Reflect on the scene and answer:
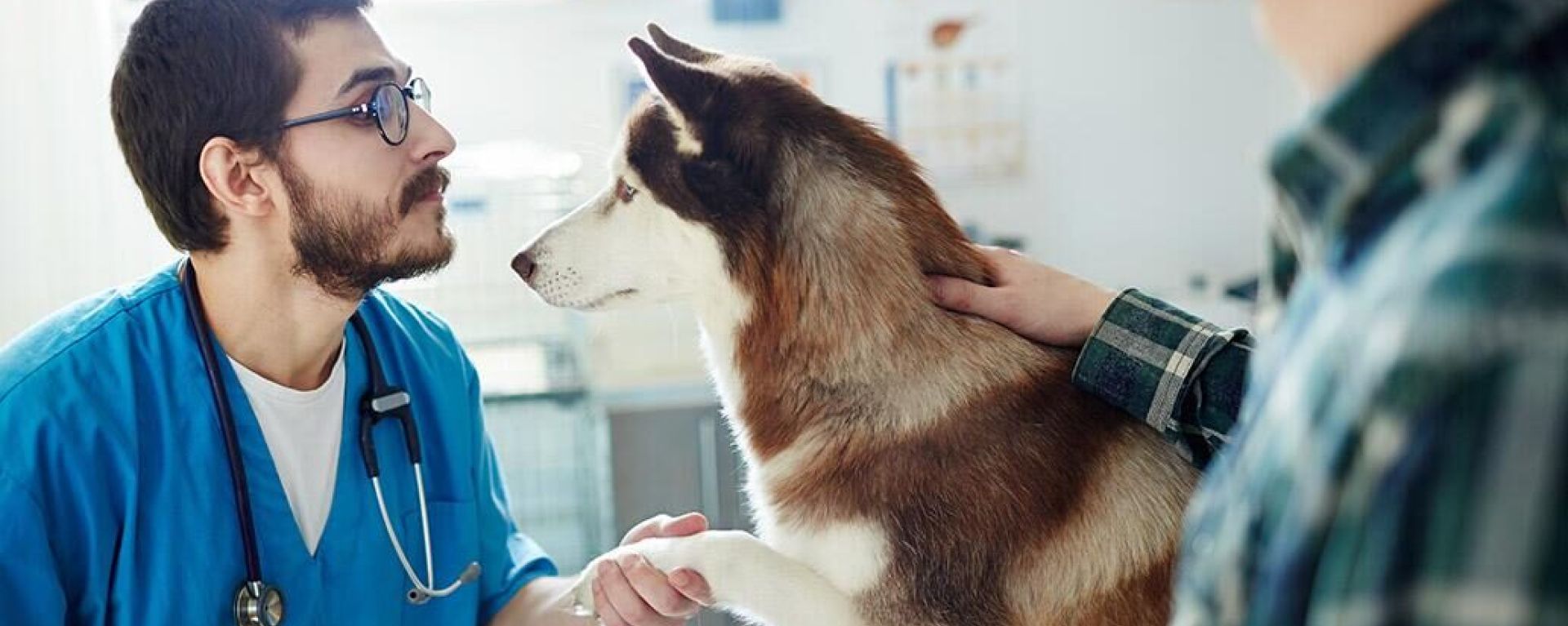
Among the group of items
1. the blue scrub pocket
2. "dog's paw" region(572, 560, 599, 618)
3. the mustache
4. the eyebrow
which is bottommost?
the blue scrub pocket

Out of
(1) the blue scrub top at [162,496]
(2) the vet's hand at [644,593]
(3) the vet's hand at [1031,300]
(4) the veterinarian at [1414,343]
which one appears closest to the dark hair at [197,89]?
(1) the blue scrub top at [162,496]

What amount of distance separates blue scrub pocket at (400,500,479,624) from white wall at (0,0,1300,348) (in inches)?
43.2

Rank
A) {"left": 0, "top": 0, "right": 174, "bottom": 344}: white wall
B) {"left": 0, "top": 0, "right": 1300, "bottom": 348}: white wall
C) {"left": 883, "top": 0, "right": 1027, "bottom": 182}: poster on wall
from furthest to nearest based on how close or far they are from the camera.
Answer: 1. {"left": 883, "top": 0, "right": 1027, "bottom": 182}: poster on wall
2. {"left": 0, "top": 0, "right": 1300, "bottom": 348}: white wall
3. {"left": 0, "top": 0, "right": 174, "bottom": 344}: white wall

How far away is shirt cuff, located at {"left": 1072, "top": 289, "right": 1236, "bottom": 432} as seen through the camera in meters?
1.07

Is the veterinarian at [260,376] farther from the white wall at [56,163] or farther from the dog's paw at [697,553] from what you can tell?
the white wall at [56,163]

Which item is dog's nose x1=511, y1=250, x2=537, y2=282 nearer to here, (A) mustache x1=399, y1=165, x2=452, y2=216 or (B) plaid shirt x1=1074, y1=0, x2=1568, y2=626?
(A) mustache x1=399, y1=165, x2=452, y2=216

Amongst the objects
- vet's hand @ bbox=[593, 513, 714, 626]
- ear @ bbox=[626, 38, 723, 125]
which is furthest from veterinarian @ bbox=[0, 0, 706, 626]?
ear @ bbox=[626, 38, 723, 125]

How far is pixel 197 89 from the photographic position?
133 centimetres

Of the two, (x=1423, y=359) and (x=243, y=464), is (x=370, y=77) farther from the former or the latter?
(x=1423, y=359)

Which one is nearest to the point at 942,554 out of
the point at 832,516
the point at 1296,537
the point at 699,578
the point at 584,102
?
the point at 832,516

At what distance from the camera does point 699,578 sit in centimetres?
109

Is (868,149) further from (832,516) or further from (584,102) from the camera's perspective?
(584,102)

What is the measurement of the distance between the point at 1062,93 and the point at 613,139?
1228 mm

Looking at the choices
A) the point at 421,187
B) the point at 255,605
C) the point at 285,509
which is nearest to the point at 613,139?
the point at 421,187
